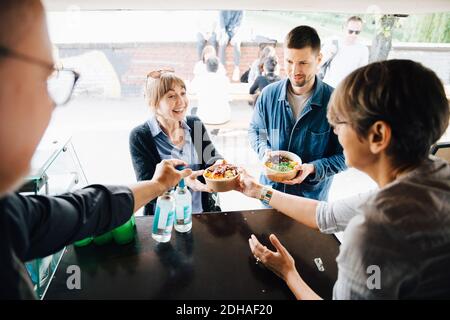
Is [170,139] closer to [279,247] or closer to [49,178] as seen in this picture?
[49,178]

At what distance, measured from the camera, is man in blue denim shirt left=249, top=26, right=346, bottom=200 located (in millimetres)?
2256

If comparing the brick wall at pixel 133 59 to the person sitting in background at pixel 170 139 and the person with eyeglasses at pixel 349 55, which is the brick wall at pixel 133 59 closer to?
the person with eyeglasses at pixel 349 55

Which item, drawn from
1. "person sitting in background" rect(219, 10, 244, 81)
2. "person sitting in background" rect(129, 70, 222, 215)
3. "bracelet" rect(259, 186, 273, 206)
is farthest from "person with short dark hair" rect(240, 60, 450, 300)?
"person sitting in background" rect(219, 10, 244, 81)

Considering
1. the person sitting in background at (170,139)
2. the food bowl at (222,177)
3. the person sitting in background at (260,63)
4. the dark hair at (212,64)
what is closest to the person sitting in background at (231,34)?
the person sitting in background at (260,63)

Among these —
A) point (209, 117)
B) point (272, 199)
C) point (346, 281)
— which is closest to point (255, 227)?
point (272, 199)

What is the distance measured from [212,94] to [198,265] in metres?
4.15

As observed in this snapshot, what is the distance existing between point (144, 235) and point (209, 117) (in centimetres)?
394

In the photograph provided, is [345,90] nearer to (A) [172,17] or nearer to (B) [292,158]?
(B) [292,158]

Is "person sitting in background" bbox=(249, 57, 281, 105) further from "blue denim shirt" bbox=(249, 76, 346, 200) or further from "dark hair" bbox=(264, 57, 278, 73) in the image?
"blue denim shirt" bbox=(249, 76, 346, 200)

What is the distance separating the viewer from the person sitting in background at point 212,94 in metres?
5.09

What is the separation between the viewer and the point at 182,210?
163cm

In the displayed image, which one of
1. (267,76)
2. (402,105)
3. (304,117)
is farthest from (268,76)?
(402,105)

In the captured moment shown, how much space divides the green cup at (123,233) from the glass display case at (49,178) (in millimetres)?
270

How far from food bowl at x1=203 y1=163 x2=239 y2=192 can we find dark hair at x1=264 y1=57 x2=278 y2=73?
3.94 meters
